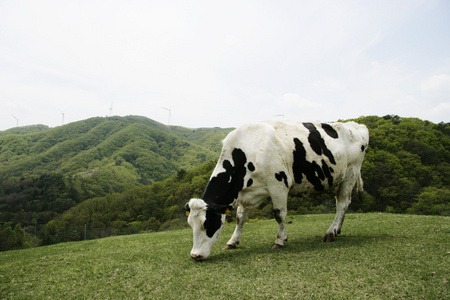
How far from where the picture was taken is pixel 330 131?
8844 millimetres

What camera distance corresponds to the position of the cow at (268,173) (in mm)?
6773

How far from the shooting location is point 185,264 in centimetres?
604

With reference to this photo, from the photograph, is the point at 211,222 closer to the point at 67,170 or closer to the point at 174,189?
the point at 174,189

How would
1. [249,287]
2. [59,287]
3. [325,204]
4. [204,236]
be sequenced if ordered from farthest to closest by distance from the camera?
[325,204], [204,236], [59,287], [249,287]

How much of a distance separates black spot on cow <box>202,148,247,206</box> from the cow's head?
0.30 m

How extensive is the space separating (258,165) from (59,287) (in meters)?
4.82

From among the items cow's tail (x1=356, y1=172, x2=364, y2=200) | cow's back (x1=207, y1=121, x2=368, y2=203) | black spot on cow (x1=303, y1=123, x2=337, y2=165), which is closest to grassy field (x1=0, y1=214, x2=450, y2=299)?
cow's back (x1=207, y1=121, x2=368, y2=203)

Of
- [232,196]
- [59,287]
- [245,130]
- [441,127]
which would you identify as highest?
[441,127]

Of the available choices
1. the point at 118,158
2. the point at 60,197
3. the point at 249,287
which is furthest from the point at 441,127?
the point at 118,158

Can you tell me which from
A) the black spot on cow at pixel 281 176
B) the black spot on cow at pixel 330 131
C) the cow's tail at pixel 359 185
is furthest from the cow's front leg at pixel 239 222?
the cow's tail at pixel 359 185

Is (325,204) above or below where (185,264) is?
below

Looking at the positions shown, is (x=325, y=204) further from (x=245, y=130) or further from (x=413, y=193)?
(x=245, y=130)

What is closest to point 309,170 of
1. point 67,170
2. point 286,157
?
point 286,157

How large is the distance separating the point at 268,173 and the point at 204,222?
2064 mm
